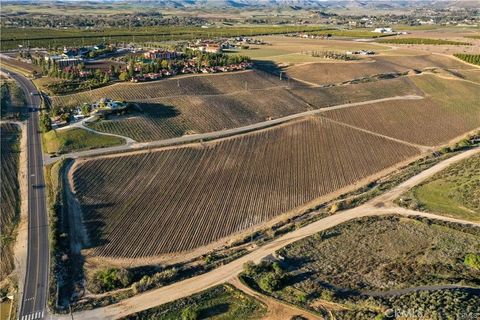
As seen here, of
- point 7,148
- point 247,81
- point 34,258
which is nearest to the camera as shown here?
point 34,258

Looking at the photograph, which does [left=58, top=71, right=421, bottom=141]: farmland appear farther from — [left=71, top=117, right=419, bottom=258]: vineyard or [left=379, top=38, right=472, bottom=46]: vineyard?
[left=379, top=38, right=472, bottom=46]: vineyard

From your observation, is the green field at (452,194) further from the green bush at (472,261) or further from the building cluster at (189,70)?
the building cluster at (189,70)

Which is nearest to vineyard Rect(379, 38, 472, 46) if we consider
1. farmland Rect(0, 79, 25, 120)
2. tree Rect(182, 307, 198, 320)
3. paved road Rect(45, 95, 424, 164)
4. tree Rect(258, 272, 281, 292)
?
paved road Rect(45, 95, 424, 164)

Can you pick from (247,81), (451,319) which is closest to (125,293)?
(451,319)

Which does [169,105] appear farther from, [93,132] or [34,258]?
[34,258]

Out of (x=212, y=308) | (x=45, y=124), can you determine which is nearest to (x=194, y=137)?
(x=45, y=124)
